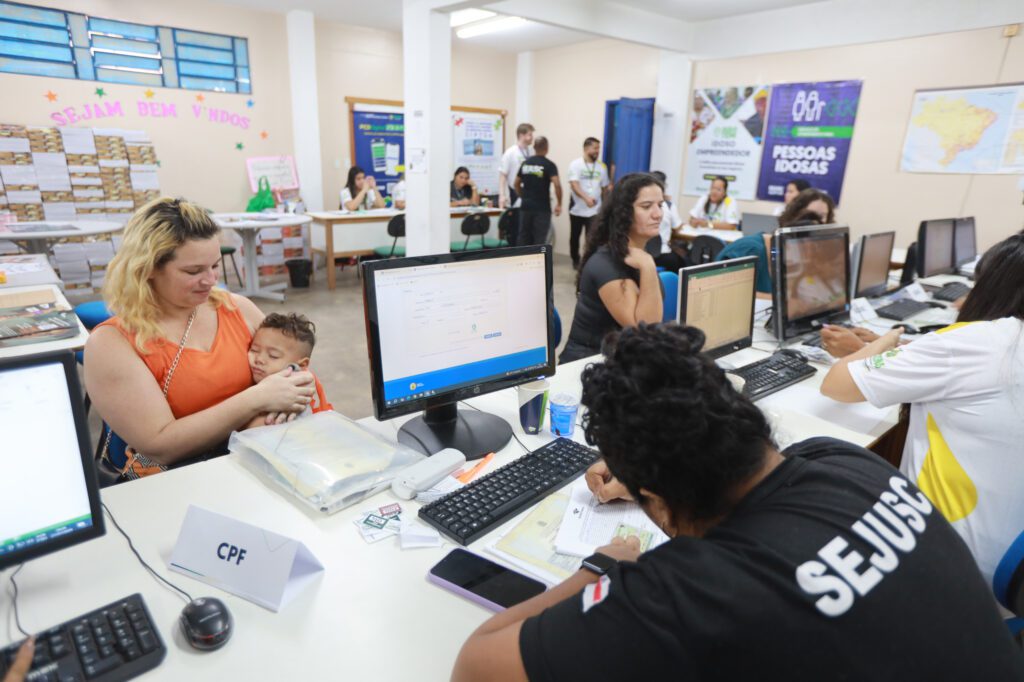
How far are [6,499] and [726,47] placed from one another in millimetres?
7089

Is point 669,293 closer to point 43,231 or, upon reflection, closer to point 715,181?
point 715,181

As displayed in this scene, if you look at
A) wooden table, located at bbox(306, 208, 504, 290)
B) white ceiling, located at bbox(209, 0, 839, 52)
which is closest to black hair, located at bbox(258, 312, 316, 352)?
wooden table, located at bbox(306, 208, 504, 290)

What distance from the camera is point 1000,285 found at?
1.41 m

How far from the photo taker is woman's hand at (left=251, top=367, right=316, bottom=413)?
1.41 metres

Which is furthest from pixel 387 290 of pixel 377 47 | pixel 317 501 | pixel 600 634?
pixel 377 47

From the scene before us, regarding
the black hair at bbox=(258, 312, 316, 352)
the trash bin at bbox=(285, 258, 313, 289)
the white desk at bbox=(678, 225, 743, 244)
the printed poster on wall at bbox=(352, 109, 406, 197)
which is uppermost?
the printed poster on wall at bbox=(352, 109, 406, 197)

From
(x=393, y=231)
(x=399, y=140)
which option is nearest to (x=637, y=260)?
(x=393, y=231)

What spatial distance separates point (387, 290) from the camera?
1233 mm

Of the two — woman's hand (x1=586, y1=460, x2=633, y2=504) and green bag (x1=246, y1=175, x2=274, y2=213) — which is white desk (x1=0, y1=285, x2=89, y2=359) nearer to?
woman's hand (x1=586, y1=460, x2=633, y2=504)

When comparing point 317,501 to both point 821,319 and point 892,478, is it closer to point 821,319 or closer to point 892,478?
point 892,478

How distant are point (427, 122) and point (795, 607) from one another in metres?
4.75

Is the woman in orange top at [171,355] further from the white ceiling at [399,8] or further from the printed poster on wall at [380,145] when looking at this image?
the printed poster on wall at [380,145]

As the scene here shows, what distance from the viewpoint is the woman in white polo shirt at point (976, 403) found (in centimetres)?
128

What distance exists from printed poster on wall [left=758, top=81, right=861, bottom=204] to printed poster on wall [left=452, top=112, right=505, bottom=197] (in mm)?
3822
